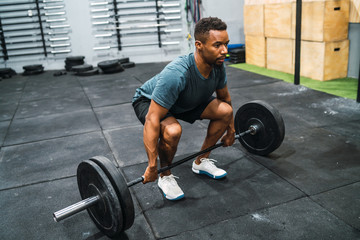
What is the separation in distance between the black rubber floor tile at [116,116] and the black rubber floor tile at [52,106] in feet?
0.99

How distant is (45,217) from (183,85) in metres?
0.98

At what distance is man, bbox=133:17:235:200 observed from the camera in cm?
159

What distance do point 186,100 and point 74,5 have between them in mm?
5370

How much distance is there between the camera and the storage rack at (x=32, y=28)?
240 inches

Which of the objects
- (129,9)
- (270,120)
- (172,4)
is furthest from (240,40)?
(270,120)

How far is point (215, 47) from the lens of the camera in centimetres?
160

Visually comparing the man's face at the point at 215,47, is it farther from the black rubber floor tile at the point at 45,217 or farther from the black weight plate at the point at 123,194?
the black rubber floor tile at the point at 45,217

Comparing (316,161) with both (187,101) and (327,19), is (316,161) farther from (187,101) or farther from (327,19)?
(327,19)

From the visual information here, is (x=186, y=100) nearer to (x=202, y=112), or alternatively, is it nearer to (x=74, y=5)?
(x=202, y=112)

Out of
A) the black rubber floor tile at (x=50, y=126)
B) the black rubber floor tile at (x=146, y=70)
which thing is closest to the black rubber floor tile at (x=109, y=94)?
the black rubber floor tile at (x=50, y=126)

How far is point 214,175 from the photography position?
6.57ft

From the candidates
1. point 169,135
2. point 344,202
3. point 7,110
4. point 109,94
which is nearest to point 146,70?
point 109,94

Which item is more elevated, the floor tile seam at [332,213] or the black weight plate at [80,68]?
the black weight plate at [80,68]

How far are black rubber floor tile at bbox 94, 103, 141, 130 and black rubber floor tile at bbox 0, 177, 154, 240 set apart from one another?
1.14 meters
